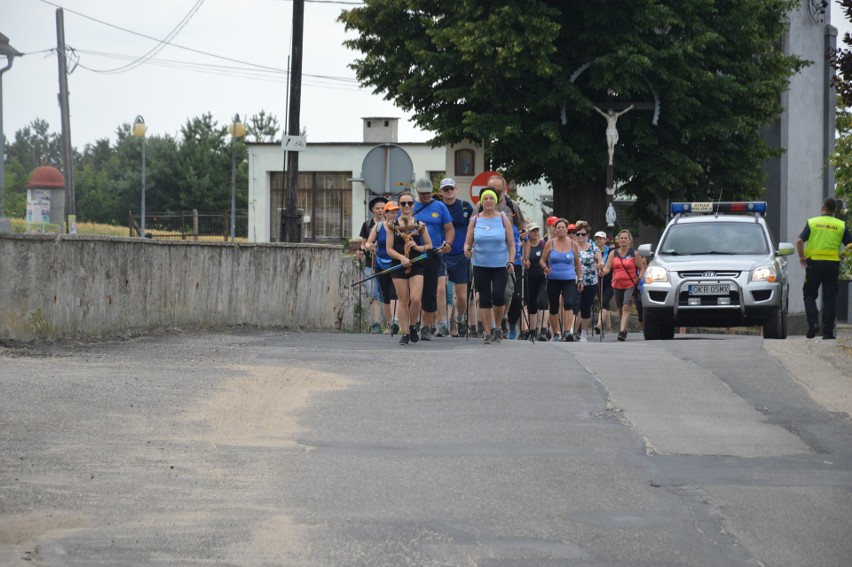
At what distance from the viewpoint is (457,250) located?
Result: 60.1 ft

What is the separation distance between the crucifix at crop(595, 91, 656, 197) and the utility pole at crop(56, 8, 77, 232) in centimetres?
1720

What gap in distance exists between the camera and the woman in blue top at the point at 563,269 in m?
19.4

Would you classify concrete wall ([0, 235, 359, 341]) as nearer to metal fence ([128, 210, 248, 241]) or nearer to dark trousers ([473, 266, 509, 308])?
dark trousers ([473, 266, 509, 308])

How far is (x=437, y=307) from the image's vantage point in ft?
60.9

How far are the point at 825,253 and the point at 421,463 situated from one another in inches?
466

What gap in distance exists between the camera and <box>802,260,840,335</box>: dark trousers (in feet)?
63.0

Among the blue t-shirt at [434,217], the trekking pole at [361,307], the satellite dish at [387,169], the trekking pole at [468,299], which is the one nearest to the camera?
the blue t-shirt at [434,217]

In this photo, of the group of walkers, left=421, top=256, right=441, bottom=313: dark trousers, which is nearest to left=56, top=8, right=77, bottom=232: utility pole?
the group of walkers

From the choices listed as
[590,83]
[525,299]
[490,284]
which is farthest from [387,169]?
[590,83]

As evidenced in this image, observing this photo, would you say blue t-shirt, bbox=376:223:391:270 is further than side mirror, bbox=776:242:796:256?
No

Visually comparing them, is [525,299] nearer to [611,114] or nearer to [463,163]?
[463,163]

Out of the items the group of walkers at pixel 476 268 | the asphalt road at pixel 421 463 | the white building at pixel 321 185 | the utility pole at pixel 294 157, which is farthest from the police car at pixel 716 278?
the white building at pixel 321 185

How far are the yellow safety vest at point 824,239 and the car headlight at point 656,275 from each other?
2120mm

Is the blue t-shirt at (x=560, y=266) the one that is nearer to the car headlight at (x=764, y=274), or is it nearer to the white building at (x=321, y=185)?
the car headlight at (x=764, y=274)
